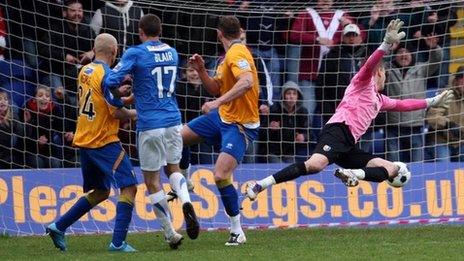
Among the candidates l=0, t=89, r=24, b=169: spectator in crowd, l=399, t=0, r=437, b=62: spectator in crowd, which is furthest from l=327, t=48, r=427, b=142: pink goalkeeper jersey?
l=0, t=89, r=24, b=169: spectator in crowd

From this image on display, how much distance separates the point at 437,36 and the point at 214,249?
21.8ft

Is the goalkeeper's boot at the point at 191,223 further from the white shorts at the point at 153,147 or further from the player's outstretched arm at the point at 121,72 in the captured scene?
the player's outstretched arm at the point at 121,72

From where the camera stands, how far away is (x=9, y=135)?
1527cm

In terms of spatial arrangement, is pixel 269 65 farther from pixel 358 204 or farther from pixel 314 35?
pixel 358 204

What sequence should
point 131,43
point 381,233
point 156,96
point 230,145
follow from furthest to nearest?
point 131,43 < point 381,233 < point 230,145 < point 156,96

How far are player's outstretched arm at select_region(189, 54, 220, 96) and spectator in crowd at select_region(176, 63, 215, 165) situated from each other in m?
3.51

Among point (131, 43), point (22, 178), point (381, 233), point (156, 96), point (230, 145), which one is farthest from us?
point (131, 43)

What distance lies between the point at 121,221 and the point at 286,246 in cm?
168

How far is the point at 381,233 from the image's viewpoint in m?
13.5

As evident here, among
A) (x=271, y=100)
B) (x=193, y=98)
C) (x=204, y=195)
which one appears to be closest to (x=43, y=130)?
(x=193, y=98)

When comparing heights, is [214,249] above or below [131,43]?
below

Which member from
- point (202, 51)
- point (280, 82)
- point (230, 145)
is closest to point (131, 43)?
point (202, 51)

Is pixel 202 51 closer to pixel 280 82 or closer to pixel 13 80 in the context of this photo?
pixel 280 82

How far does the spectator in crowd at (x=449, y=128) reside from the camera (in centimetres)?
1662
